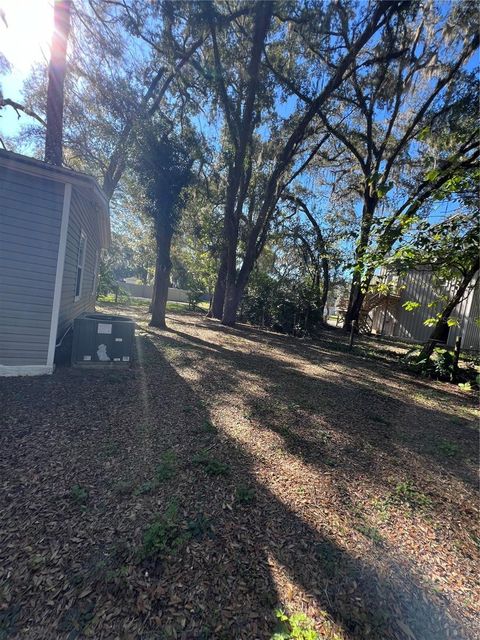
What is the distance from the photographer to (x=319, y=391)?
548cm

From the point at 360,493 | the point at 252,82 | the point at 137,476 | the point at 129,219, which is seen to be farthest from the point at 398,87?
the point at 129,219

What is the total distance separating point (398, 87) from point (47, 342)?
12549 mm

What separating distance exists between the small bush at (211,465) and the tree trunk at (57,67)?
8.58m

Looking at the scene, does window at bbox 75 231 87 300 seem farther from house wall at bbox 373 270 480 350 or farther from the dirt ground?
house wall at bbox 373 270 480 350

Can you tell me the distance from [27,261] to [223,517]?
424 cm

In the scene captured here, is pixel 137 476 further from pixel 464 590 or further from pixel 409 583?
pixel 464 590

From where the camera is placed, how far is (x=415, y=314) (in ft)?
51.4

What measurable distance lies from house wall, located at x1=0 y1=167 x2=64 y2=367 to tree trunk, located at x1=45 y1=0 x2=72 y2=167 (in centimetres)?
450

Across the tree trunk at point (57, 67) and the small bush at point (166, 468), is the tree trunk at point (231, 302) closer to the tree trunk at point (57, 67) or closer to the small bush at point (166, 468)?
the tree trunk at point (57, 67)

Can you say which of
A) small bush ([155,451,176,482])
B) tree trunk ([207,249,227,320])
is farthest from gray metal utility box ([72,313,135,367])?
tree trunk ([207,249,227,320])

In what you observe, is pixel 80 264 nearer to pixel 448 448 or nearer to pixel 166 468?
pixel 166 468

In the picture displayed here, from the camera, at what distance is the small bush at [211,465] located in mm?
2688

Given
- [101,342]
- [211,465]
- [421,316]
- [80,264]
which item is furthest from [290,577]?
[421,316]

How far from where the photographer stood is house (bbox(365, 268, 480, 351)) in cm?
1370
